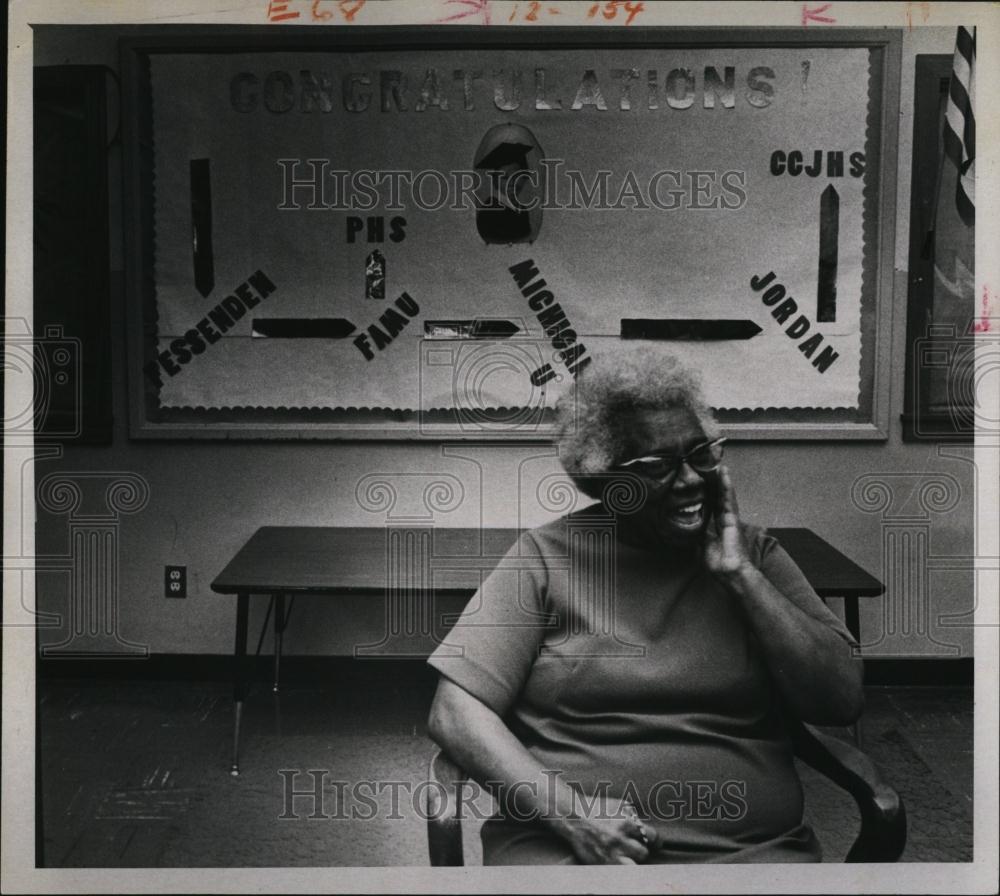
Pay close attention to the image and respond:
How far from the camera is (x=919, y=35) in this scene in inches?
110

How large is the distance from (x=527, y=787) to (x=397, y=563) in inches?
30.0

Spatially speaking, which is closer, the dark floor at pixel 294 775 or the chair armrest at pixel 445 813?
the chair armrest at pixel 445 813

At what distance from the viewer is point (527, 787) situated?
2609mm

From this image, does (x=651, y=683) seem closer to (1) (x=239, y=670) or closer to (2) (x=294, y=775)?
(2) (x=294, y=775)

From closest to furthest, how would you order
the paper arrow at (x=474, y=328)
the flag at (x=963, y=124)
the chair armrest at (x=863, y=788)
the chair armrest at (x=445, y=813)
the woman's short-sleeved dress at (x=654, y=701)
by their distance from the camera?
the chair armrest at (x=863, y=788) → the chair armrest at (x=445, y=813) → the woman's short-sleeved dress at (x=654, y=701) → the flag at (x=963, y=124) → the paper arrow at (x=474, y=328)

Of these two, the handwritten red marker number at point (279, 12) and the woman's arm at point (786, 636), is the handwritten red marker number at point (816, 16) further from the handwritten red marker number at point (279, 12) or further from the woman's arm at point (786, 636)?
the handwritten red marker number at point (279, 12)

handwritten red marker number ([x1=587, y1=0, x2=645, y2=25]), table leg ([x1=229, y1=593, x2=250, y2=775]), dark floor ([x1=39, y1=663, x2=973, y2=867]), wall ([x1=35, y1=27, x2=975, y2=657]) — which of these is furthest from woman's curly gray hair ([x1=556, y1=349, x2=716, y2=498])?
table leg ([x1=229, y1=593, x2=250, y2=775])

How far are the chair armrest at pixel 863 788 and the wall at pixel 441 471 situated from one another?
1.92 ft

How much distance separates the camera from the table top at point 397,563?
2828 millimetres

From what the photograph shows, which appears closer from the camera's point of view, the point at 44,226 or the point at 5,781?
the point at 5,781

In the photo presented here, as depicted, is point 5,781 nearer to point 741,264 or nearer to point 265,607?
point 265,607

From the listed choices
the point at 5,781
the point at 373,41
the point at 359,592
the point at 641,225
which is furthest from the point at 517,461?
the point at 5,781

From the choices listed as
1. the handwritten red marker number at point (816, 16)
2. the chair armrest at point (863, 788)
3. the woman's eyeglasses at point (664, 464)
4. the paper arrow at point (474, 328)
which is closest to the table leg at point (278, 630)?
the paper arrow at point (474, 328)

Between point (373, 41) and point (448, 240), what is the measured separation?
2.03 feet
